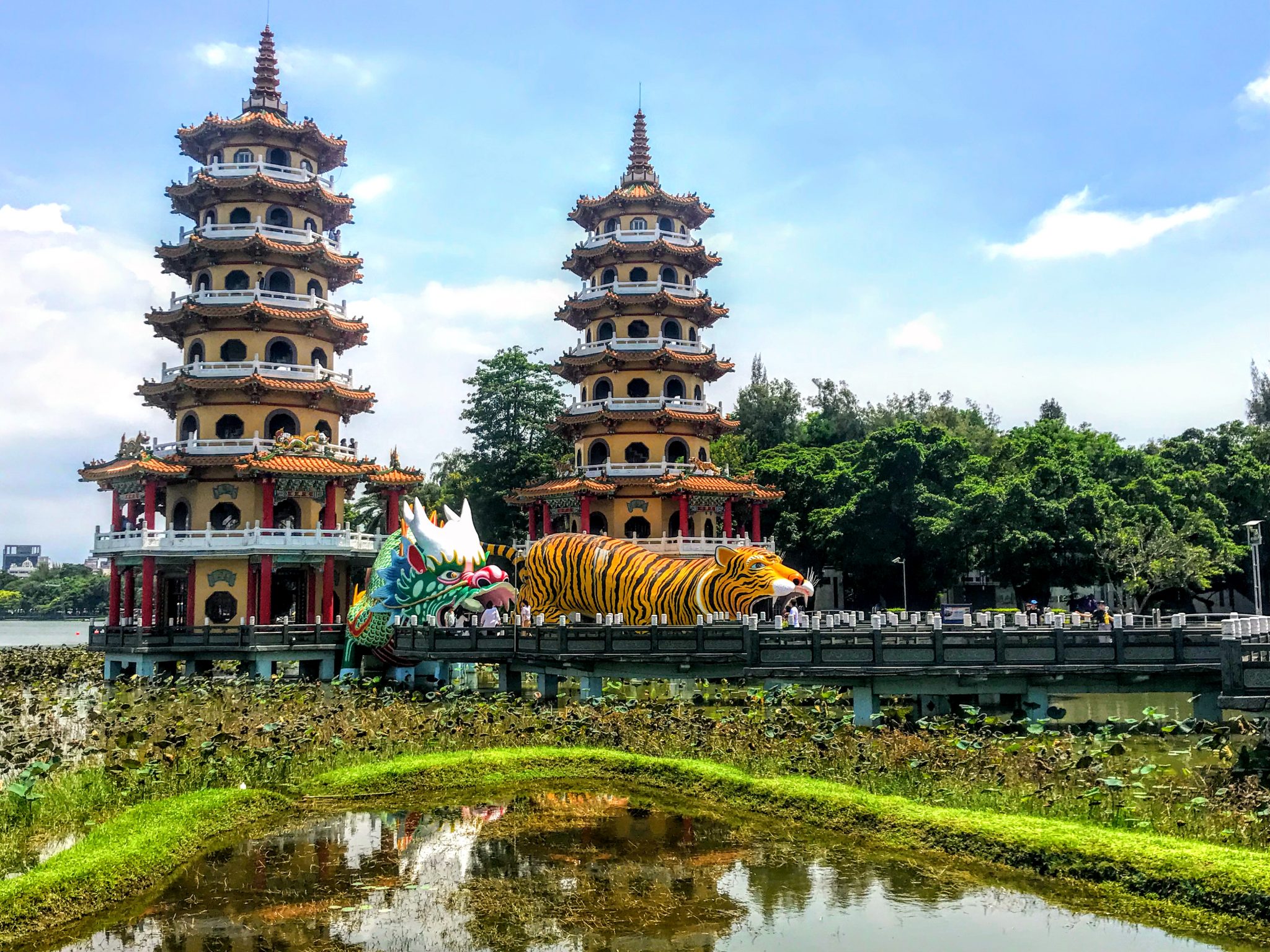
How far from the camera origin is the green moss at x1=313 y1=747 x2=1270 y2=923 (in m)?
12.5

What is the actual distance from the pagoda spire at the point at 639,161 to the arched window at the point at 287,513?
761 inches

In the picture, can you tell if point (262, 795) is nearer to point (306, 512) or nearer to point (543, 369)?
point (306, 512)

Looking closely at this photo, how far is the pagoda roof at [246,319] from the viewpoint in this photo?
3834cm

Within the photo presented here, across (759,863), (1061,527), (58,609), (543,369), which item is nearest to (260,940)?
(759,863)

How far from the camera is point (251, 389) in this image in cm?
3769

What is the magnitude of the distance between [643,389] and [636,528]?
5639 mm

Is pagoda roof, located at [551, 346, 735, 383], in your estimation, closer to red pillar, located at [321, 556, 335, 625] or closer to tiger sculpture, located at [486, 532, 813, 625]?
tiger sculpture, located at [486, 532, 813, 625]

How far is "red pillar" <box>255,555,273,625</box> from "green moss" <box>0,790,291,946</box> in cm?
1839

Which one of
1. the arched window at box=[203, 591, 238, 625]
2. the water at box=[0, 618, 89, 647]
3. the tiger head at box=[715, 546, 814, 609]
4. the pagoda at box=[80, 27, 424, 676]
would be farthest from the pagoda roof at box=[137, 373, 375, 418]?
the water at box=[0, 618, 89, 647]

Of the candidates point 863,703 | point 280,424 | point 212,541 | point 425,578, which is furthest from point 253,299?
point 863,703

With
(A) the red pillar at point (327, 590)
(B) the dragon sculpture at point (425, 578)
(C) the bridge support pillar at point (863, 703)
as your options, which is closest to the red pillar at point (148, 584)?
(A) the red pillar at point (327, 590)

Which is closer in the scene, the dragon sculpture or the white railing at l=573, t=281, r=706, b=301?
the dragon sculpture

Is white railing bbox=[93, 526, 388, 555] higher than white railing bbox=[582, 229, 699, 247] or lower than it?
lower

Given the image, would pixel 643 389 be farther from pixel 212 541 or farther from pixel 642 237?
pixel 212 541
